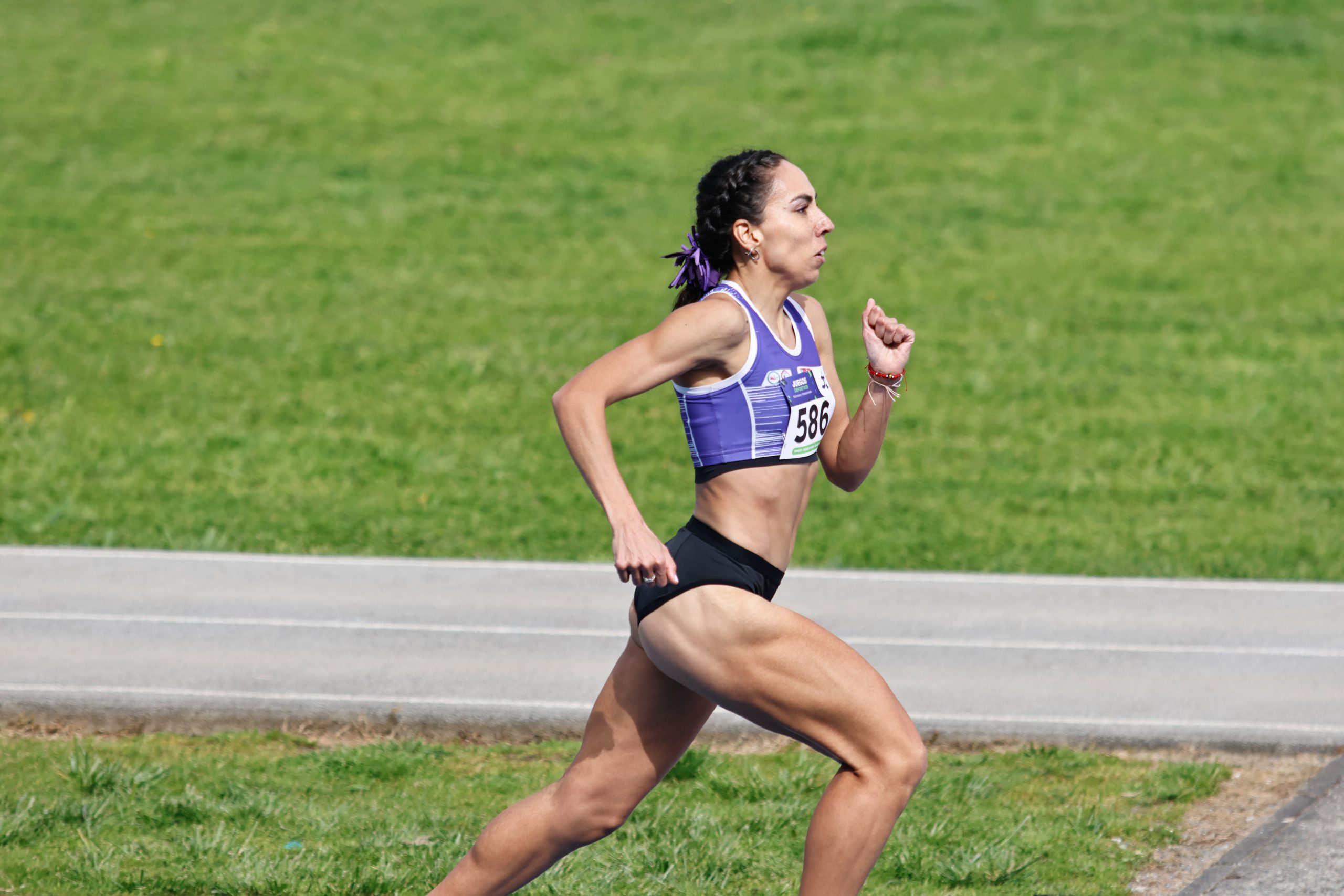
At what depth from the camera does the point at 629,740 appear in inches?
165

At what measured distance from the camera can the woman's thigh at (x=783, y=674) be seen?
153 inches

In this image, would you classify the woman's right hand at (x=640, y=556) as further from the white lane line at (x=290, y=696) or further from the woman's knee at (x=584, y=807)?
the white lane line at (x=290, y=696)

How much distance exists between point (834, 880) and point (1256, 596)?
5.53 metres

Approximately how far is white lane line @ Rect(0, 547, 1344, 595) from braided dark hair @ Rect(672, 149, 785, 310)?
484 centimetres

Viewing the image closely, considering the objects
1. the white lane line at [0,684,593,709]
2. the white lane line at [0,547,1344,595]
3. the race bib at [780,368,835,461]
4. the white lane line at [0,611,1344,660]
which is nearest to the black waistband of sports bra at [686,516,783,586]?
the race bib at [780,368,835,461]

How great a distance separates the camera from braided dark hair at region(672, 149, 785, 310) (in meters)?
4.26

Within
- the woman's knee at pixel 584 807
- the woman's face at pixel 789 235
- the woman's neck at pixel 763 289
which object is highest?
the woman's face at pixel 789 235

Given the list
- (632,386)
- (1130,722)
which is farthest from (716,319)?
(1130,722)

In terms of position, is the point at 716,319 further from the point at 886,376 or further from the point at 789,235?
the point at 886,376

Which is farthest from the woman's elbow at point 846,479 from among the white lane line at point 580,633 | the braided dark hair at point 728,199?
the white lane line at point 580,633

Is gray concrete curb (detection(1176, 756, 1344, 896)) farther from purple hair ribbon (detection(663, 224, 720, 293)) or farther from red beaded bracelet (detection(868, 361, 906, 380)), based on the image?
purple hair ribbon (detection(663, 224, 720, 293))

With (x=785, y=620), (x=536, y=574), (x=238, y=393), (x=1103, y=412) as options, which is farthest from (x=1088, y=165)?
(x=785, y=620)

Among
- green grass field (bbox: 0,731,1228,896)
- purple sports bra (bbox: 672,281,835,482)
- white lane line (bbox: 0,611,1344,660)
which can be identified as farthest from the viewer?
white lane line (bbox: 0,611,1344,660)

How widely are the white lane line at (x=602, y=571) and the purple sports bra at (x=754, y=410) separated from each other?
16.0 feet
